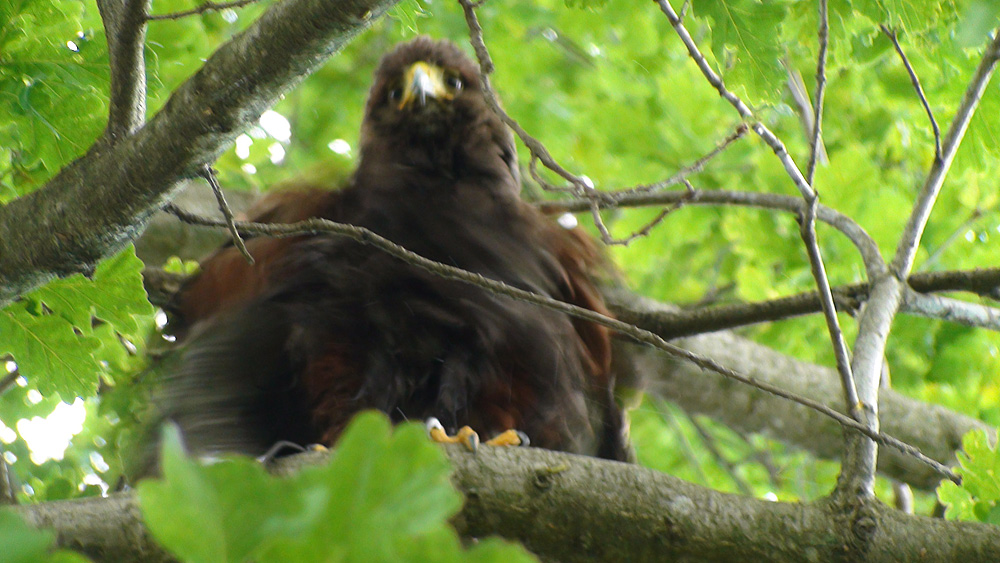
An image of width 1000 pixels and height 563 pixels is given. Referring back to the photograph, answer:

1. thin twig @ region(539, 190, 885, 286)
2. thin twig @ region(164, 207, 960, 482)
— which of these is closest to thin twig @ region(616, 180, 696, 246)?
thin twig @ region(539, 190, 885, 286)

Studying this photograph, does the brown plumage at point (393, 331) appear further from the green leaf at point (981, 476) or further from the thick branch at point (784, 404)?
the green leaf at point (981, 476)

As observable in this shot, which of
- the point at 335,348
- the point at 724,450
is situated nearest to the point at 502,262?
the point at 335,348

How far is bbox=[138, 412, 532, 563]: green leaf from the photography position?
0.55m

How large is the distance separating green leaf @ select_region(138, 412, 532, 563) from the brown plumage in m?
1.17

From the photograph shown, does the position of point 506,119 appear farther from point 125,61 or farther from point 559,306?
point 125,61

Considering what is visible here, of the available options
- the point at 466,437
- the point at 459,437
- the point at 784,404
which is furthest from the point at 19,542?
the point at 784,404

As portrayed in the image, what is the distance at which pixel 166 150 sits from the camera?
109 cm

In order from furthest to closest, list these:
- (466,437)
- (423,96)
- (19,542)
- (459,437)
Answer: (423,96)
(459,437)
(466,437)
(19,542)

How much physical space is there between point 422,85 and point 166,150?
1170 millimetres

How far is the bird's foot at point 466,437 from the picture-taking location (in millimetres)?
1211

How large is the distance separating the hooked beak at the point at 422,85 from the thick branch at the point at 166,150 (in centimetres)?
110

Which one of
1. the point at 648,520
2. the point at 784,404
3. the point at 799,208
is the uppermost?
the point at 784,404

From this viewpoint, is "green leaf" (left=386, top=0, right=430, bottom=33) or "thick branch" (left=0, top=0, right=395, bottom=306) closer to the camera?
"thick branch" (left=0, top=0, right=395, bottom=306)

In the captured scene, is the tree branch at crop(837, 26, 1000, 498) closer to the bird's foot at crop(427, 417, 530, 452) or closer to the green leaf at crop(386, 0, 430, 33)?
the bird's foot at crop(427, 417, 530, 452)
